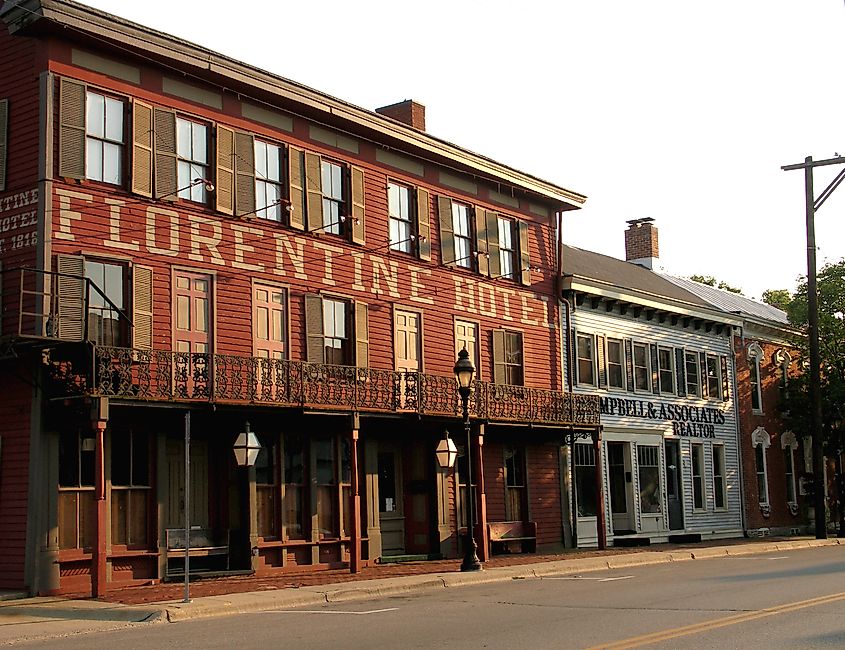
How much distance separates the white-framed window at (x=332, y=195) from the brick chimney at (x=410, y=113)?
4.18 m

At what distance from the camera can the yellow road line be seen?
1135 centimetres

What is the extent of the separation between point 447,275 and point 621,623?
52.3 feet

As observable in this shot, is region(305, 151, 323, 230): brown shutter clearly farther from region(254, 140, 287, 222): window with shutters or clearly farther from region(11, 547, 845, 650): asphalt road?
region(11, 547, 845, 650): asphalt road

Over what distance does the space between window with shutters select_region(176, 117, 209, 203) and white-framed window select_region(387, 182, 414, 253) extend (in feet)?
18.3

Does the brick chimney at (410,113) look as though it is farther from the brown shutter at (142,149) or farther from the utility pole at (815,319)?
the utility pole at (815,319)

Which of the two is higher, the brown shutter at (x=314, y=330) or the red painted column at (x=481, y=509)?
the brown shutter at (x=314, y=330)

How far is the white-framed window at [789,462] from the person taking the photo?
42.1m

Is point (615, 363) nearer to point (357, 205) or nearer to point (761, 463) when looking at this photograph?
point (761, 463)

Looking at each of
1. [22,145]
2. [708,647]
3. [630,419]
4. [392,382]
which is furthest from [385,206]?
[708,647]

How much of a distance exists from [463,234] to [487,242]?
0.87 meters

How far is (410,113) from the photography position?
29.2 metres

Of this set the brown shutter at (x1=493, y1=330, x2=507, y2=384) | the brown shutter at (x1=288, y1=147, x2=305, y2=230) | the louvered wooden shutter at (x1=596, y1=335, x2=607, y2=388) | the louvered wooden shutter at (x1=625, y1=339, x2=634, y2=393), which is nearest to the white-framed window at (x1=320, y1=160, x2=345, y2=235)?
the brown shutter at (x1=288, y1=147, x2=305, y2=230)

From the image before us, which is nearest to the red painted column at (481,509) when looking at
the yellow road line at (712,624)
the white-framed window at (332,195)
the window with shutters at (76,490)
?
the white-framed window at (332,195)

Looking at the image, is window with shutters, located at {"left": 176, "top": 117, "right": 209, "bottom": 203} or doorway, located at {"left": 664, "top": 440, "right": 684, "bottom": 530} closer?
window with shutters, located at {"left": 176, "top": 117, "right": 209, "bottom": 203}
